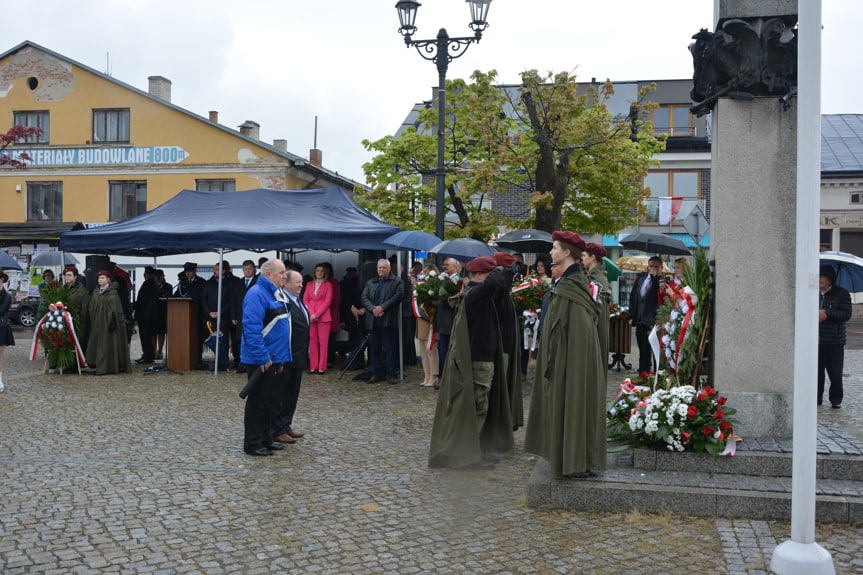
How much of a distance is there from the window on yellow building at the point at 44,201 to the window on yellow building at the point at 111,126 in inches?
98.3

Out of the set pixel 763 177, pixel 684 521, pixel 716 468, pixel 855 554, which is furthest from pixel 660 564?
pixel 763 177

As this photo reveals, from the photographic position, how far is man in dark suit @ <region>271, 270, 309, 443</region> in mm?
8266

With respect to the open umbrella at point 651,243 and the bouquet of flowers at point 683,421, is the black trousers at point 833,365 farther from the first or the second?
the open umbrella at point 651,243

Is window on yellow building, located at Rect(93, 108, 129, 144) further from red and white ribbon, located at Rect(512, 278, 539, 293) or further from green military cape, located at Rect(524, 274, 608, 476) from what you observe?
green military cape, located at Rect(524, 274, 608, 476)

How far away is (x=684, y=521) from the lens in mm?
5777

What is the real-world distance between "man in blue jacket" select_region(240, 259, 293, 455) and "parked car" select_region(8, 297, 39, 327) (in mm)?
20820

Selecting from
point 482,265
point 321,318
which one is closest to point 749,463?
point 482,265

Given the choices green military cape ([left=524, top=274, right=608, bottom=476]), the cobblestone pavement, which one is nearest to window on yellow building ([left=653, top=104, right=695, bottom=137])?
the cobblestone pavement

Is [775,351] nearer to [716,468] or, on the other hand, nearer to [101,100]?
[716,468]

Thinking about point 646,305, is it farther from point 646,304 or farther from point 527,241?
point 527,241

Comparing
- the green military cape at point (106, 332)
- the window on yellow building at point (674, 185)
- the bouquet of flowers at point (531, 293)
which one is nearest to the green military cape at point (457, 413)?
the bouquet of flowers at point (531, 293)

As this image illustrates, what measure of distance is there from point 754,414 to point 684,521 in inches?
59.7

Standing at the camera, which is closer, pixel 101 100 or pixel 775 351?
pixel 775 351

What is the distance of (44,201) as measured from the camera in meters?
32.8
